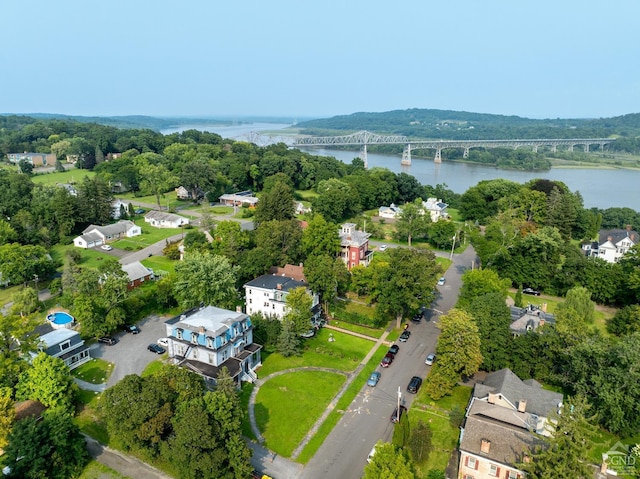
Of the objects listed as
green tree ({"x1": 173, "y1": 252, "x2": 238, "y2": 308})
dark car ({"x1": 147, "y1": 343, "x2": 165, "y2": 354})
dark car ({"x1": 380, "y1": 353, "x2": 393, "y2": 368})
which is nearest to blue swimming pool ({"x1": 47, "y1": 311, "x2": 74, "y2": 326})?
dark car ({"x1": 147, "y1": 343, "x2": 165, "y2": 354})

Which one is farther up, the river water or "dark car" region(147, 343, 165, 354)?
the river water

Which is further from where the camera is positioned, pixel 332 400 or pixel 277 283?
pixel 277 283

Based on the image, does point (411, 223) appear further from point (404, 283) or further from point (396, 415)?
point (396, 415)

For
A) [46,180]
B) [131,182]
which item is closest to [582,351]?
[131,182]

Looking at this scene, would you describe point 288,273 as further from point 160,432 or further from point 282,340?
point 160,432

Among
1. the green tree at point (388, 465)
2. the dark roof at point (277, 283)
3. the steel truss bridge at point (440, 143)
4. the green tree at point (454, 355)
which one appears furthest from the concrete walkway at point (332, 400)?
the steel truss bridge at point (440, 143)

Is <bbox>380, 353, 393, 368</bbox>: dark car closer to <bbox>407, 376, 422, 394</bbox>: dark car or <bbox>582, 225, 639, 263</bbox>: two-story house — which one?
<bbox>407, 376, 422, 394</bbox>: dark car

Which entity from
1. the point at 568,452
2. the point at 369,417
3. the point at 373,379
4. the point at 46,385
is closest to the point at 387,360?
the point at 373,379

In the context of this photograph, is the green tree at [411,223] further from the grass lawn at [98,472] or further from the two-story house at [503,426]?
the grass lawn at [98,472]
